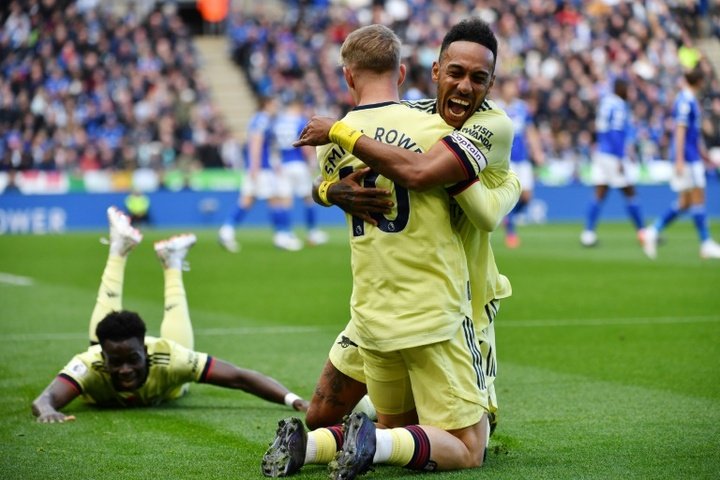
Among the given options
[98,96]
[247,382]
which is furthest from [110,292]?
[98,96]

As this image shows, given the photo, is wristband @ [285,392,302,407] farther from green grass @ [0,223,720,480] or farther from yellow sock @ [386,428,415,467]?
yellow sock @ [386,428,415,467]

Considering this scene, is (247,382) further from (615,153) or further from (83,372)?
(615,153)

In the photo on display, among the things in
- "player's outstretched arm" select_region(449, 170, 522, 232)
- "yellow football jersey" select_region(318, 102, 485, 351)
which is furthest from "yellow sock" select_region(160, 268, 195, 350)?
"player's outstretched arm" select_region(449, 170, 522, 232)

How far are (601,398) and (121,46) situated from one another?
91.2 feet

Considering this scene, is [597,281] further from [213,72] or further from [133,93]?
[213,72]

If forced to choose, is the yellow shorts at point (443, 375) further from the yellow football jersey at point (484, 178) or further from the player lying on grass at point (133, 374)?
the player lying on grass at point (133, 374)

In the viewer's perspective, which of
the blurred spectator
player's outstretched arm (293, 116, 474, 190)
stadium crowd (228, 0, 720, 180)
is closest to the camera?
player's outstretched arm (293, 116, 474, 190)

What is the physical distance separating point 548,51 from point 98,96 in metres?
14.8

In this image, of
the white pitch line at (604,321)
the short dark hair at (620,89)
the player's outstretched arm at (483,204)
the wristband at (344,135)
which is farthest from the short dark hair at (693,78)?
the wristband at (344,135)

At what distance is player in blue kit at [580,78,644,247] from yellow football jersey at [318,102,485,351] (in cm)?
1432

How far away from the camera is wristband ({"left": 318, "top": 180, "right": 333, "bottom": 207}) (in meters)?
4.88

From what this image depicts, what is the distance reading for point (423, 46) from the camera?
36.8 m

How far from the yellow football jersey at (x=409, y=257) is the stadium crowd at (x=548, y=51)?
89.5 feet

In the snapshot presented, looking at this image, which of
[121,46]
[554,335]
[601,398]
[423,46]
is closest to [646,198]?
[423,46]
